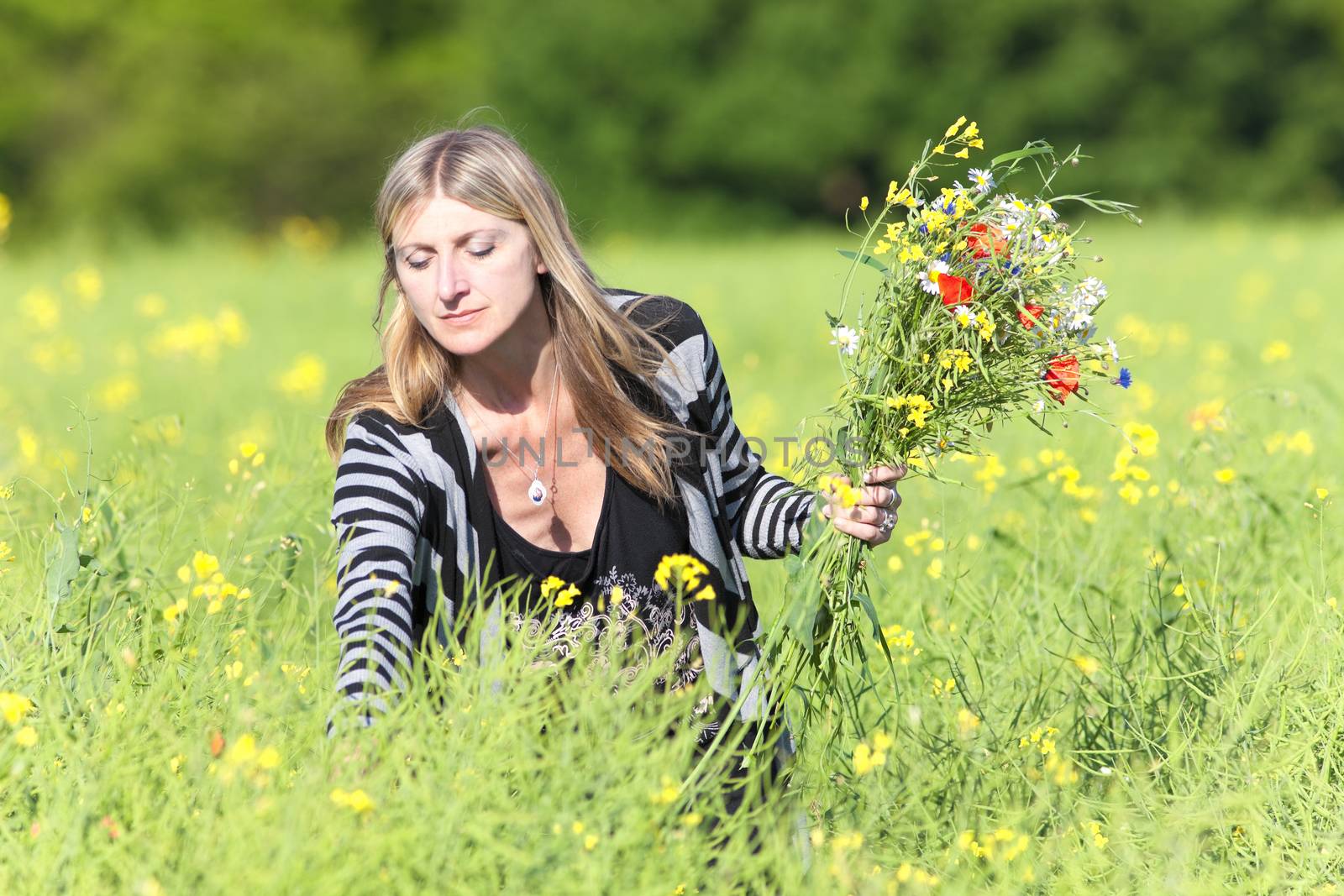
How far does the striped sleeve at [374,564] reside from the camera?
6.54ft

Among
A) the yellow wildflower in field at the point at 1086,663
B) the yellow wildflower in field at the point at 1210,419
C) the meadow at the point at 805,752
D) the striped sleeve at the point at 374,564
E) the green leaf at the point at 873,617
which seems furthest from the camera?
the yellow wildflower in field at the point at 1210,419

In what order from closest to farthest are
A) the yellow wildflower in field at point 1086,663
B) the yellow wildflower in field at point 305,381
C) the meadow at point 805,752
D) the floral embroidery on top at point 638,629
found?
the meadow at point 805,752 → the floral embroidery on top at point 638,629 → the yellow wildflower in field at point 1086,663 → the yellow wildflower in field at point 305,381

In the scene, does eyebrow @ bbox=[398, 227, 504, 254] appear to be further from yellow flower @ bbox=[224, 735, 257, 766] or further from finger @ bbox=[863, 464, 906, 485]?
yellow flower @ bbox=[224, 735, 257, 766]

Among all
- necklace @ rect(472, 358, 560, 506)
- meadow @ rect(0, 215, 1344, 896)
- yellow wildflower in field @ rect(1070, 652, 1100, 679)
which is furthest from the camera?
yellow wildflower in field @ rect(1070, 652, 1100, 679)

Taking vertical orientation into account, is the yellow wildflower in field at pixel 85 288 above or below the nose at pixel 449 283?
above

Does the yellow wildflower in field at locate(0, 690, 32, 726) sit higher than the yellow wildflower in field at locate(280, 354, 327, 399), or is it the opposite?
the yellow wildflower in field at locate(280, 354, 327, 399)

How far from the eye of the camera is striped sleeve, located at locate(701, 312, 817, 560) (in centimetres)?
242

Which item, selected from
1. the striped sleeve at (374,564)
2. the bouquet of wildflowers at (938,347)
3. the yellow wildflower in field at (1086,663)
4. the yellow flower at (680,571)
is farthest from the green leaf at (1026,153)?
the striped sleeve at (374,564)

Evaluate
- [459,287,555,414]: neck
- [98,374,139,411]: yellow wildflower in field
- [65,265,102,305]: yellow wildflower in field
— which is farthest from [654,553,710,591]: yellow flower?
[65,265,102,305]: yellow wildflower in field

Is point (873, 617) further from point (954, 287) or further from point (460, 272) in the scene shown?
point (460, 272)

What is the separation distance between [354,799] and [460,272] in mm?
920

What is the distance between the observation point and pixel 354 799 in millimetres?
1691

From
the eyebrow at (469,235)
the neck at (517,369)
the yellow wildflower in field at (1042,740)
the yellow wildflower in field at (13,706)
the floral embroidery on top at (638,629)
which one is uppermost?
the eyebrow at (469,235)

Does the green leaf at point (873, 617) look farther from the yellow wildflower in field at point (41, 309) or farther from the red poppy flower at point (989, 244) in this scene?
the yellow wildflower in field at point (41, 309)
